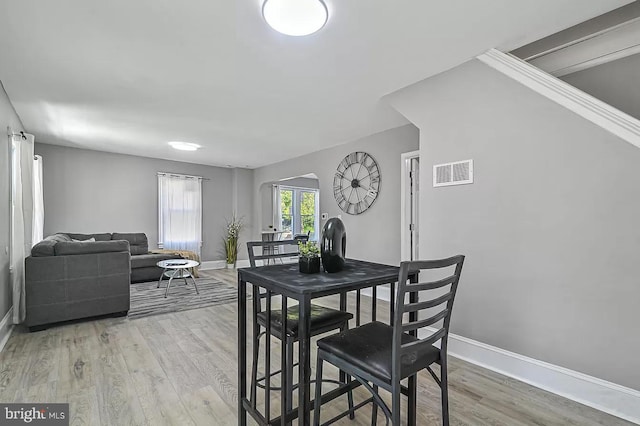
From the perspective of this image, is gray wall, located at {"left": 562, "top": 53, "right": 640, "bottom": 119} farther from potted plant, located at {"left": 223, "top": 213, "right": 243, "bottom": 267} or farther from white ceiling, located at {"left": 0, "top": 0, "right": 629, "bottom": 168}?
potted plant, located at {"left": 223, "top": 213, "right": 243, "bottom": 267}

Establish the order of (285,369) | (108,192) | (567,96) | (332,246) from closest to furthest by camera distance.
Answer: (285,369), (332,246), (567,96), (108,192)

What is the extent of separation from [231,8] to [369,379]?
2193mm

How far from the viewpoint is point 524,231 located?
226 centimetres

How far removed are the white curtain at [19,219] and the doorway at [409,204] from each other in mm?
4466

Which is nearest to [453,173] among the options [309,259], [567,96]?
[567,96]

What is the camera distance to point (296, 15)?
5.92 feet

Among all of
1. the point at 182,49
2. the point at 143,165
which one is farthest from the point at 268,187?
the point at 182,49

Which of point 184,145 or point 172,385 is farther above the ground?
point 184,145

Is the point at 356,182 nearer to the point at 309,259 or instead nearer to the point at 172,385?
the point at 309,259

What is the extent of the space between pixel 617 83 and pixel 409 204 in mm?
2280

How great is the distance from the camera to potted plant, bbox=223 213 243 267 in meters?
7.48

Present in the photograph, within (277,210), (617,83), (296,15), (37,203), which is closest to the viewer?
(296,15)

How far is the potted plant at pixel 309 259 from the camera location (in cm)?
165

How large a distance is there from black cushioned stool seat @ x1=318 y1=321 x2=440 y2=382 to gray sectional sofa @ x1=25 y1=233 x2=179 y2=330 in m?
3.25
